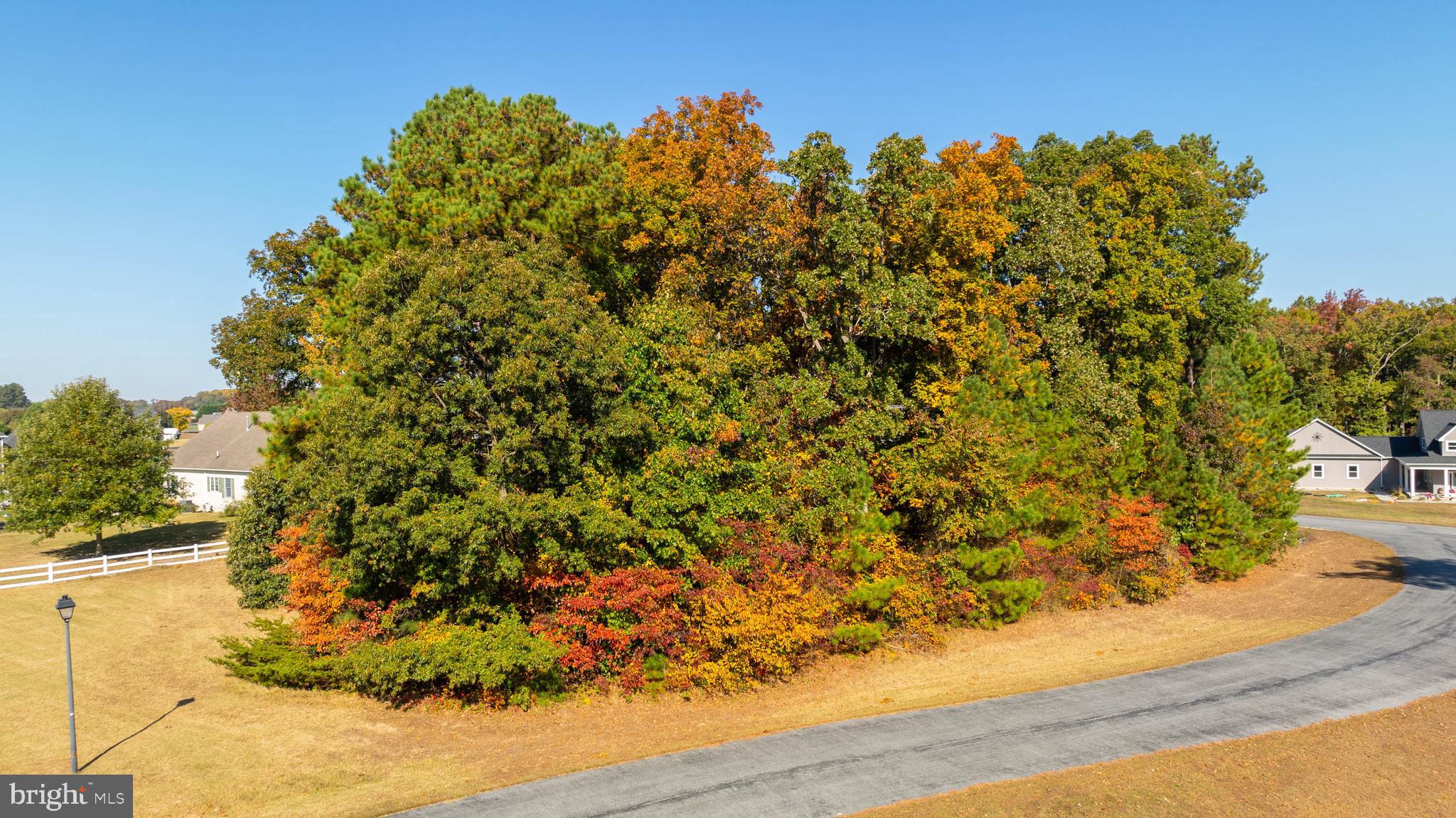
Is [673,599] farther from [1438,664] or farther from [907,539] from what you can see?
[1438,664]

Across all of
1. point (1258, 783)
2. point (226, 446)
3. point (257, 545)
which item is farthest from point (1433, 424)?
point (226, 446)

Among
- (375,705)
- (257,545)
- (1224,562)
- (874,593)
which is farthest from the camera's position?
(1224,562)

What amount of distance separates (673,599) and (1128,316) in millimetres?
22898

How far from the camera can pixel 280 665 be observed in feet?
59.6

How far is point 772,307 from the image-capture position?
88.3ft

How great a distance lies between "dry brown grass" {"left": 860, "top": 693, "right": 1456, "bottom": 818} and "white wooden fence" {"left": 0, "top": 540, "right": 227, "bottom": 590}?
1188 inches

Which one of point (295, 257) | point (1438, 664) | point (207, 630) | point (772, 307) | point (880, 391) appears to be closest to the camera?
point (1438, 664)

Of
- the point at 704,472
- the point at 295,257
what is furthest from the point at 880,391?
the point at 295,257

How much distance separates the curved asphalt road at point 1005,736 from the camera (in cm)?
1263

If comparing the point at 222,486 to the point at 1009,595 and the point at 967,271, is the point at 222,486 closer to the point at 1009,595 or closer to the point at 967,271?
the point at 967,271

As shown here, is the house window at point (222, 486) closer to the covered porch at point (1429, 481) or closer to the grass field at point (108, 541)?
the grass field at point (108, 541)

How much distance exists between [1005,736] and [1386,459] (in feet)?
191

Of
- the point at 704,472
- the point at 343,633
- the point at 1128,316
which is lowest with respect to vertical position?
the point at 343,633

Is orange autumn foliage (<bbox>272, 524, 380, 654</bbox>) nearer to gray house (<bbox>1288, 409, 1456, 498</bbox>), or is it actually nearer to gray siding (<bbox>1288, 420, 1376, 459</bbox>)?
gray house (<bbox>1288, 409, 1456, 498</bbox>)
